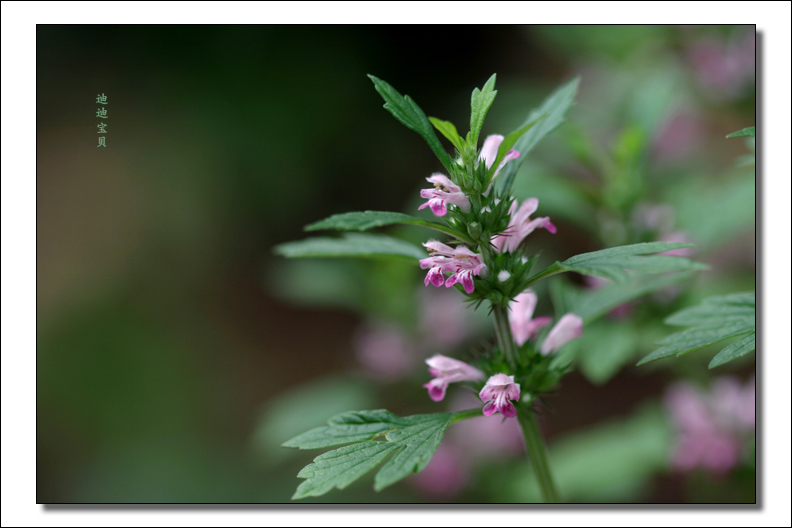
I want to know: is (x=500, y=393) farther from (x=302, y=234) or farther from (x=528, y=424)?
(x=302, y=234)

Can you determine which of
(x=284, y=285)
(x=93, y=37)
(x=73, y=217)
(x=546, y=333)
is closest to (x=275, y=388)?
(x=284, y=285)

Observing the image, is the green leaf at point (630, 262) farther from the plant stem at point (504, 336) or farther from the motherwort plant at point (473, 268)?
the plant stem at point (504, 336)

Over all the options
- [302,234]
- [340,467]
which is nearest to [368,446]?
[340,467]

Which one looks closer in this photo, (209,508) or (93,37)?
(209,508)

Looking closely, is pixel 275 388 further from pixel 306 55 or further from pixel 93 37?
pixel 93 37

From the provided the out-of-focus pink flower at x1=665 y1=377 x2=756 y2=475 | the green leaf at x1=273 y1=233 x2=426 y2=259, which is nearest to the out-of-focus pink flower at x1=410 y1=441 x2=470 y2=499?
the out-of-focus pink flower at x1=665 y1=377 x2=756 y2=475

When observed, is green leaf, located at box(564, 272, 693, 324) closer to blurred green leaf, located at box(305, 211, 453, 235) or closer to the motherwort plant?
the motherwort plant
